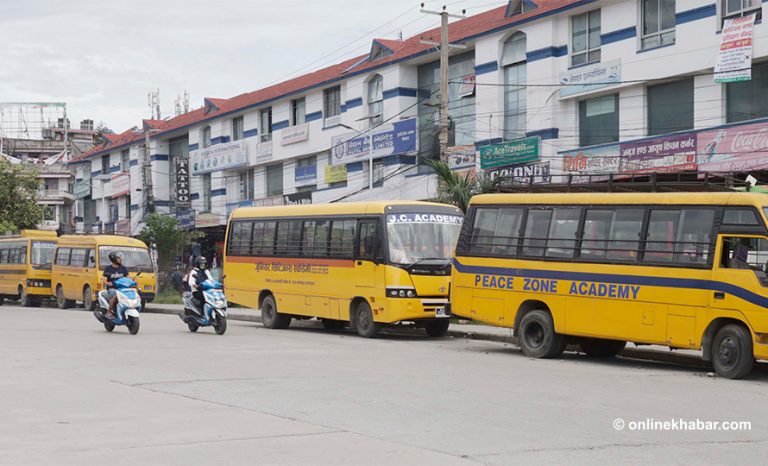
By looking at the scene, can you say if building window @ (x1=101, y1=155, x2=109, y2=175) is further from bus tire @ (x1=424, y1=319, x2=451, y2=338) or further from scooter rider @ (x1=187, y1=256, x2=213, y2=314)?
bus tire @ (x1=424, y1=319, x2=451, y2=338)

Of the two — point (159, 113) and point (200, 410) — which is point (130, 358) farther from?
point (159, 113)

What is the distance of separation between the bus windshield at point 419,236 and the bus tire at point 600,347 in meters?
4.43

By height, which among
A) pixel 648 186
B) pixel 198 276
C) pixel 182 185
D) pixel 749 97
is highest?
pixel 749 97

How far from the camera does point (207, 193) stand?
57844 mm

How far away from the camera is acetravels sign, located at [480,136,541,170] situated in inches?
1308

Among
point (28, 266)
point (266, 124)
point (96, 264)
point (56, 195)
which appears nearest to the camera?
point (96, 264)

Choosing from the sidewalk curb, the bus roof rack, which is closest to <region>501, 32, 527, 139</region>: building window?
Answer: the sidewalk curb

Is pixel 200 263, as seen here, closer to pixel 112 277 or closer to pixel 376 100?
pixel 112 277

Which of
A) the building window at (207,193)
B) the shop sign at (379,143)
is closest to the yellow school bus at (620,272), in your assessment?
the shop sign at (379,143)

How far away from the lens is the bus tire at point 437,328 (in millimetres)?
22266

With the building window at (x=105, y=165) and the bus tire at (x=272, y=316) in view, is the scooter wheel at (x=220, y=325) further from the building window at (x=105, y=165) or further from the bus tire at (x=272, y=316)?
the building window at (x=105, y=165)

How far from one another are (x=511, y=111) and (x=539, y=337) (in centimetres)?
1958

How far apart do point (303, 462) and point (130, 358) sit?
8846mm

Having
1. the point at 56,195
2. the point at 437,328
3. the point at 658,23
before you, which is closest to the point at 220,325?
the point at 437,328
